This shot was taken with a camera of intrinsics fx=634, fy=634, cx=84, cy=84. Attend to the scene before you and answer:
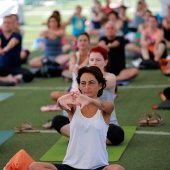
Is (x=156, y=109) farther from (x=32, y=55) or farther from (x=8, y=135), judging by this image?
(x=32, y=55)

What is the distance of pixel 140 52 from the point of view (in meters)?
14.0

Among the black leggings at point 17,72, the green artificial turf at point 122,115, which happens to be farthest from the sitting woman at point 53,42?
the black leggings at point 17,72

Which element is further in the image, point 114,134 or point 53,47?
point 53,47

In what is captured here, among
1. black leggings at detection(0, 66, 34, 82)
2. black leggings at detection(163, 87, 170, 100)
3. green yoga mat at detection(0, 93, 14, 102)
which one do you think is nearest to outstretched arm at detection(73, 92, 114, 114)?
black leggings at detection(163, 87, 170, 100)

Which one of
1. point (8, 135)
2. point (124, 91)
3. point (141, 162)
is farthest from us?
point (124, 91)

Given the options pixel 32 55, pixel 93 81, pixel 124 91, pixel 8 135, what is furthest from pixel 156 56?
pixel 93 81

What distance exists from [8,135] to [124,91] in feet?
11.9

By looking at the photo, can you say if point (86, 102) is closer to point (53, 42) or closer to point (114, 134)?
point (114, 134)

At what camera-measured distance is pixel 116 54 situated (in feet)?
36.8

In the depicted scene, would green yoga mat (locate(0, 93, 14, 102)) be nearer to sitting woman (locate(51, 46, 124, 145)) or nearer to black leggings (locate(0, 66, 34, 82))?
black leggings (locate(0, 66, 34, 82))

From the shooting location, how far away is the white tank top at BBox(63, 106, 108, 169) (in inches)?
204

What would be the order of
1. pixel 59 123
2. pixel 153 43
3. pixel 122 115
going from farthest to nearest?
pixel 153 43, pixel 122 115, pixel 59 123

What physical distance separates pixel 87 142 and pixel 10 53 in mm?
6645

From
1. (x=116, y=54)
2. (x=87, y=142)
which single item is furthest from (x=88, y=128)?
(x=116, y=54)
